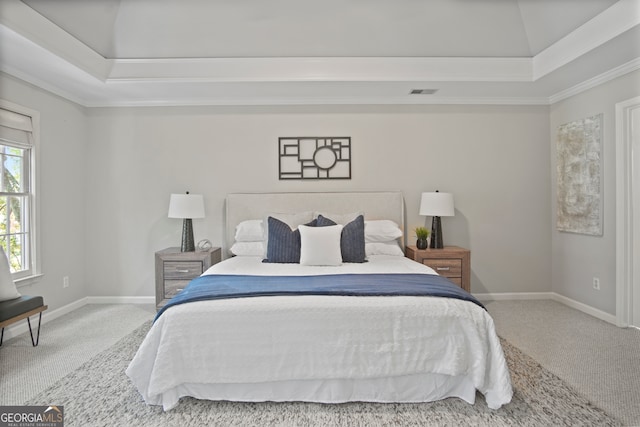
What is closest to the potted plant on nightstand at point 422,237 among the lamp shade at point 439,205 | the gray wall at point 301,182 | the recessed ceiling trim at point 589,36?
the lamp shade at point 439,205

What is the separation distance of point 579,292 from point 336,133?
3.27m

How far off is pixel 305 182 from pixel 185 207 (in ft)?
4.59

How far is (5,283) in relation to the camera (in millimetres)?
2896

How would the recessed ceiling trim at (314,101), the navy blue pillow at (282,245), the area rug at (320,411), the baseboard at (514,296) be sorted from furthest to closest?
the baseboard at (514,296)
the recessed ceiling trim at (314,101)
the navy blue pillow at (282,245)
the area rug at (320,411)

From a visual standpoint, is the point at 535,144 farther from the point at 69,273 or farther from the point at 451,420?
the point at 69,273

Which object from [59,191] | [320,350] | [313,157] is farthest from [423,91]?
[59,191]

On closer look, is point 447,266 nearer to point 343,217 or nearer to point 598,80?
point 343,217

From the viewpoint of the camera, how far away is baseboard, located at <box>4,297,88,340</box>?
3264mm

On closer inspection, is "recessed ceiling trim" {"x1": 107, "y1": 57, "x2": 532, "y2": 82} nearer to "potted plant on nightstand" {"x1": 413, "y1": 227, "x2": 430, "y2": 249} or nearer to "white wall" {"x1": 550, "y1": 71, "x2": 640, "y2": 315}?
"white wall" {"x1": 550, "y1": 71, "x2": 640, "y2": 315}

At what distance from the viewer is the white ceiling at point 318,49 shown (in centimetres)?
331

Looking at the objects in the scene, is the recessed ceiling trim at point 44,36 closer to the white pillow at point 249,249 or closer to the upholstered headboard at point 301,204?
the upholstered headboard at point 301,204

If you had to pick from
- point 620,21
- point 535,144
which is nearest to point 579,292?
point 535,144

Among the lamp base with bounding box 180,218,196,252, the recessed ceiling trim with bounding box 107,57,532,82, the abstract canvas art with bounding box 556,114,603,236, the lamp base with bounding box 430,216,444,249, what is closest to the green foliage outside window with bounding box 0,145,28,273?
the recessed ceiling trim with bounding box 107,57,532,82

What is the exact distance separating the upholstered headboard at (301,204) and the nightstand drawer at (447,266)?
69 cm
